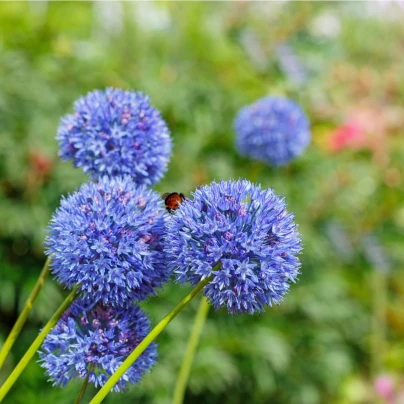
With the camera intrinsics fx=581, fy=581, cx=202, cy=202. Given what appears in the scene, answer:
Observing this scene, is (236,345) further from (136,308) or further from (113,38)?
(113,38)

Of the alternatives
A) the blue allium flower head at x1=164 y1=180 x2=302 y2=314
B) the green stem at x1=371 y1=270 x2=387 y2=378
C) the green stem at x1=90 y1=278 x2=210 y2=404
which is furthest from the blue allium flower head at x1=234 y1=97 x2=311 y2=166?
the green stem at x1=371 y1=270 x2=387 y2=378

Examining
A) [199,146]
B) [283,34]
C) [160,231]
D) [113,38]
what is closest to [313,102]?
[283,34]

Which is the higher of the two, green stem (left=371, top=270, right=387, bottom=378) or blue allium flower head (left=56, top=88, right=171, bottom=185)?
green stem (left=371, top=270, right=387, bottom=378)

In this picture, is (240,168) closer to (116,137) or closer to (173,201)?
(116,137)

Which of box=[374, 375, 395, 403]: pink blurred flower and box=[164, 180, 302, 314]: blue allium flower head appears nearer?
box=[164, 180, 302, 314]: blue allium flower head

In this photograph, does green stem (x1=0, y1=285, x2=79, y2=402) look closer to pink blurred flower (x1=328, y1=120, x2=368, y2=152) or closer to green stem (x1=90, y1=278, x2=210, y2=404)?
green stem (x1=90, y1=278, x2=210, y2=404)

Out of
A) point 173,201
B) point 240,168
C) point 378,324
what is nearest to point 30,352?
point 173,201
